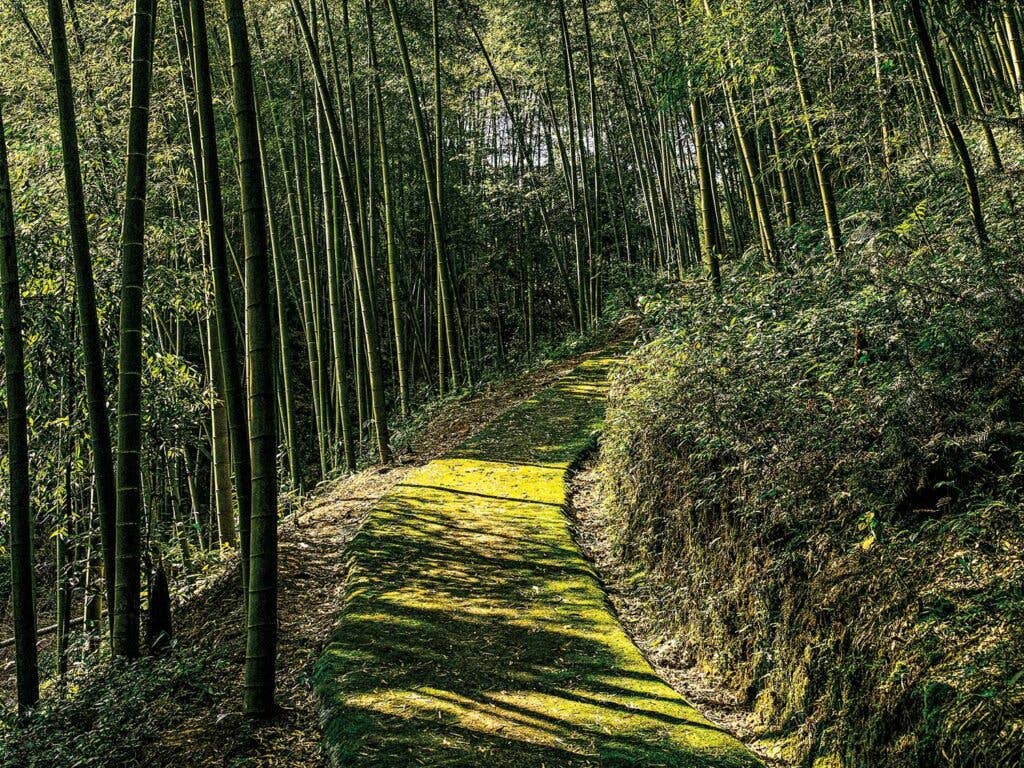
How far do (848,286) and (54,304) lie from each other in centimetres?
543

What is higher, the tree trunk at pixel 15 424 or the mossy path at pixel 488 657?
the tree trunk at pixel 15 424

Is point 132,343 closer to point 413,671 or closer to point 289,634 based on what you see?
point 289,634

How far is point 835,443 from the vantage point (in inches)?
133

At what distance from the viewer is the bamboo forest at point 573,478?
2.84 m

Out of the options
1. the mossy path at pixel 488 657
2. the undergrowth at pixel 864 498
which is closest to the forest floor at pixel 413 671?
the mossy path at pixel 488 657

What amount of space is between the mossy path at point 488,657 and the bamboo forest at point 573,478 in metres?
0.02

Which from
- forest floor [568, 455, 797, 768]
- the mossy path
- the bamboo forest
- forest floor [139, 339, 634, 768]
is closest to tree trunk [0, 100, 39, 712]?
the bamboo forest

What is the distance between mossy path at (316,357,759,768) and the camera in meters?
2.92

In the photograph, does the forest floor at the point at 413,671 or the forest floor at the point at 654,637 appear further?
the forest floor at the point at 654,637

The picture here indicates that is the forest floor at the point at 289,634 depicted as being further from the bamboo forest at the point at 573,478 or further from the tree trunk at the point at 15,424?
the tree trunk at the point at 15,424

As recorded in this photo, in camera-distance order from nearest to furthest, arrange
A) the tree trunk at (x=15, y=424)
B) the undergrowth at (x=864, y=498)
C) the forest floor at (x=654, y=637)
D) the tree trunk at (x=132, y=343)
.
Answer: the undergrowth at (x=864, y=498)
the forest floor at (x=654, y=637)
the tree trunk at (x=132, y=343)
the tree trunk at (x=15, y=424)

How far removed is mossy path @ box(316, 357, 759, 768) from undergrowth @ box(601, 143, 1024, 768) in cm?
47

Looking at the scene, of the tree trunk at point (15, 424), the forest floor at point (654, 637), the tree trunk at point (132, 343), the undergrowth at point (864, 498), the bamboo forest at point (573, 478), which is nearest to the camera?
the undergrowth at point (864, 498)

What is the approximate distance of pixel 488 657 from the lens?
3.71 metres
